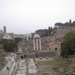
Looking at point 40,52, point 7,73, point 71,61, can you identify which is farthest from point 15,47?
point 71,61

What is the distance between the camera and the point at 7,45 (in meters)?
31.6

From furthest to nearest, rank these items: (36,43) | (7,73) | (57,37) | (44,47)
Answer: (57,37) → (44,47) → (36,43) → (7,73)

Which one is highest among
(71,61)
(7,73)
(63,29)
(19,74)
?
(63,29)

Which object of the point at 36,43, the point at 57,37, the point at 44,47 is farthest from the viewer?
the point at 57,37

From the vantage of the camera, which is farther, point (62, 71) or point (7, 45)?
point (7, 45)

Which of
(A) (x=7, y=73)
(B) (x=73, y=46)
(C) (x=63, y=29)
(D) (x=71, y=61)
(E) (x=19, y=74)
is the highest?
(C) (x=63, y=29)

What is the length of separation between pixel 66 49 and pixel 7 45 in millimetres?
20159

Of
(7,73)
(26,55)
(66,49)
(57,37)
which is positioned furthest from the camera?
(57,37)

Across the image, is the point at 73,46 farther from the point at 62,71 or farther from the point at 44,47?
the point at 44,47

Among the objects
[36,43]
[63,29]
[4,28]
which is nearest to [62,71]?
[36,43]

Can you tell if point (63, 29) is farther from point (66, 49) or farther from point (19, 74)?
point (19, 74)

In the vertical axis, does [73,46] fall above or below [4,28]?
below

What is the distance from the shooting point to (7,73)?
1148cm

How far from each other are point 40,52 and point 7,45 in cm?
1195
